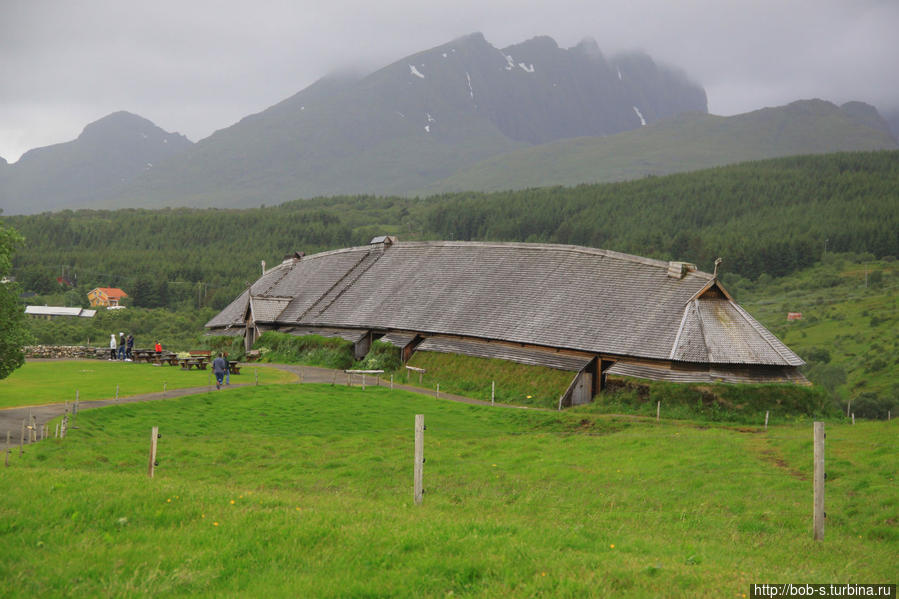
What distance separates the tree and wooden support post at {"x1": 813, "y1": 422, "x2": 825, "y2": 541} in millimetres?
31159

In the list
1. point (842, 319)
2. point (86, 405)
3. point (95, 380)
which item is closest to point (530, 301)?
point (95, 380)

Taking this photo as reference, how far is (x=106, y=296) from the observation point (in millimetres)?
140875

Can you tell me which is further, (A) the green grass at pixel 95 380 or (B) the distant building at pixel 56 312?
(B) the distant building at pixel 56 312

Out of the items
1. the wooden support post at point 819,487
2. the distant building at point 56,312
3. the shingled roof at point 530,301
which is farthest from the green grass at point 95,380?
the distant building at point 56,312

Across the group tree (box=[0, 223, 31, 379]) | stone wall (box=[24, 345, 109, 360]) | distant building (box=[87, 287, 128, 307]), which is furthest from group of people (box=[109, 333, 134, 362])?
distant building (box=[87, 287, 128, 307])

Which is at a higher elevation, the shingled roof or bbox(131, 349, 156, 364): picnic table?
the shingled roof

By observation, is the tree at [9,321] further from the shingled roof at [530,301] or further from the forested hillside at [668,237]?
the forested hillside at [668,237]

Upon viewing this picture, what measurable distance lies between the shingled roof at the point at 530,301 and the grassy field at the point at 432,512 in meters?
11.3

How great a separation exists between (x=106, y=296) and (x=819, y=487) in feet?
480

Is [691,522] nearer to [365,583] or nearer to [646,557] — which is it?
[646,557]

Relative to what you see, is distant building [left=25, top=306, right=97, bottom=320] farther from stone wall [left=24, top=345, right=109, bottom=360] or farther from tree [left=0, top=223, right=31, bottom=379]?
tree [left=0, top=223, right=31, bottom=379]

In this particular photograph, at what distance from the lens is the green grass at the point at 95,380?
33.0 meters

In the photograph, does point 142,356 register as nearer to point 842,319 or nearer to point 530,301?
point 530,301

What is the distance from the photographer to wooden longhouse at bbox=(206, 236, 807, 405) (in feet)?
131
